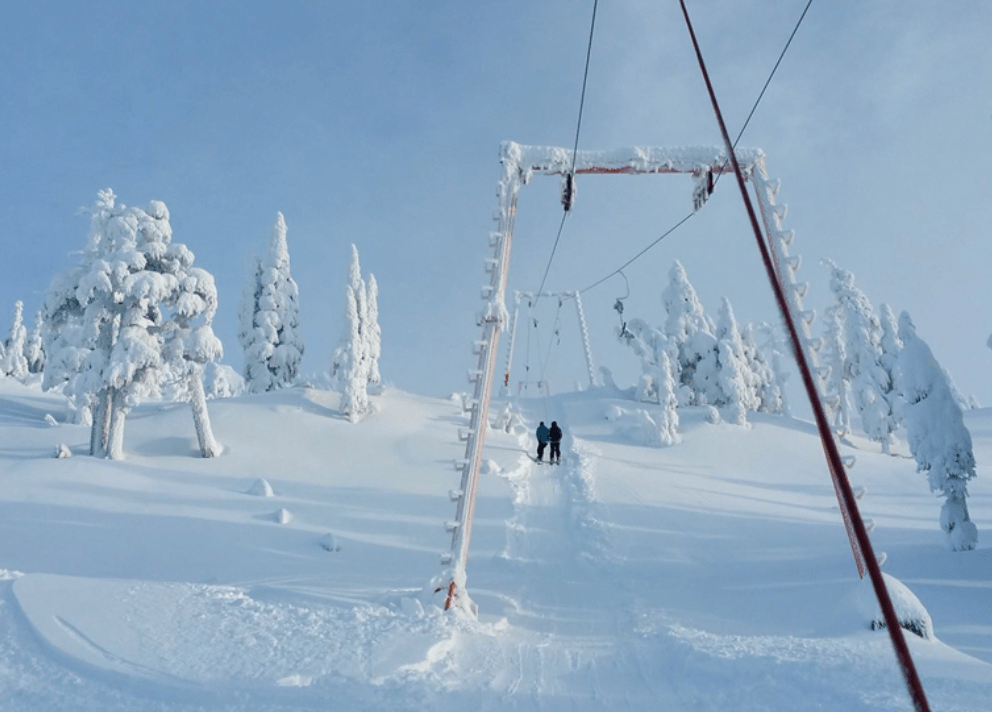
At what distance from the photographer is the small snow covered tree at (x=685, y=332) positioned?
1718 inches

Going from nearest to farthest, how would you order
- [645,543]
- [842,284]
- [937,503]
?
[645,543] → [937,503] → [842,284]

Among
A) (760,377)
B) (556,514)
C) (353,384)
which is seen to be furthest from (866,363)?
(353,384)

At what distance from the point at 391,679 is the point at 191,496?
14052mm

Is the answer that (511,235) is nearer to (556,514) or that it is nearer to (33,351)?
(556,514)

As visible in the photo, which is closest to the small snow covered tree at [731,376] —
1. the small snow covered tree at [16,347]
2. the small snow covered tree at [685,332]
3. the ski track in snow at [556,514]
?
the small snow covered tree at [685,332]

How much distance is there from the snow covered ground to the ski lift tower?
3.77 feet

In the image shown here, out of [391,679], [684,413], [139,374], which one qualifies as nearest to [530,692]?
[391,679]

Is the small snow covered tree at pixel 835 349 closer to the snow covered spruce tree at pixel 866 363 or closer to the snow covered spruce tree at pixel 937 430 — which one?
the snow covered spruce tree at pixel 866 363

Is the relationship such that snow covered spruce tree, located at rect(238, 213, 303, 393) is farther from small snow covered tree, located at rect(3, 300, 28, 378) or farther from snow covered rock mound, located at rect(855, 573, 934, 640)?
small snow covered tree, located at rect(3, 300, 28, 378)

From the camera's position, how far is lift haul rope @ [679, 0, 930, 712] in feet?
8.37

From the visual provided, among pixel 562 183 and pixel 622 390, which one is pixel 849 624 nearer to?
pixel 562 183

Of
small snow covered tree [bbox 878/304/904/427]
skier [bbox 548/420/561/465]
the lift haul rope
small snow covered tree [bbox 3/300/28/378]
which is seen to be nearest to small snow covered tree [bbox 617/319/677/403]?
small snow covered tree [bbox 878/304/904/427]

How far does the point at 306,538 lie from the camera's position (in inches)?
575

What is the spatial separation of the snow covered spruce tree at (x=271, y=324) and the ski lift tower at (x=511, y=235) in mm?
29978
